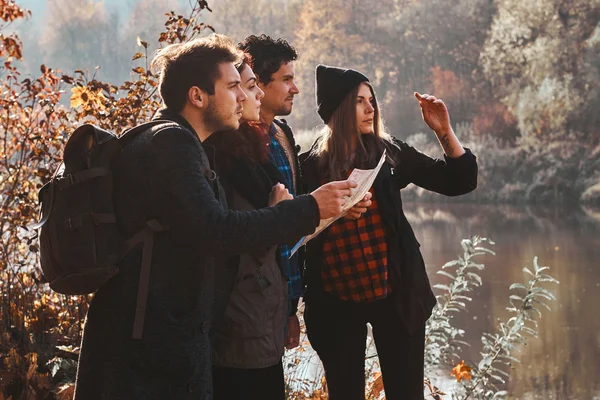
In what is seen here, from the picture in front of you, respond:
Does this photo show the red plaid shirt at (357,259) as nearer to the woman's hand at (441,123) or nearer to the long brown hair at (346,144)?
the long brown hair at (346,144)

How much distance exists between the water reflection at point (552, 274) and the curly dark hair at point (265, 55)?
4135mm

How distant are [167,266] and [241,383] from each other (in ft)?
1.60

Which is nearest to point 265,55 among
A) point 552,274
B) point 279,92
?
point 279,92

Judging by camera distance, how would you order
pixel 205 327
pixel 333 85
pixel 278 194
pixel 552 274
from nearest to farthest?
1. pixel 205 327
2. pixel 278 194
3. pixel 333 85
4. pixel 552 274

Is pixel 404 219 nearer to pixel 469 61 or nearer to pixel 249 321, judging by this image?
pixel 249 321

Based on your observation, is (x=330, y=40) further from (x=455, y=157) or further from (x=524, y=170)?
(x=455, y=157)

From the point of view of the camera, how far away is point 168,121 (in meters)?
1.90

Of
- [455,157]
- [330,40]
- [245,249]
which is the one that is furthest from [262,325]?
[330,40]

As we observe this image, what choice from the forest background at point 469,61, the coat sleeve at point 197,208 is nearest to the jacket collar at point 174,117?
the coat sleeve at point 197,208

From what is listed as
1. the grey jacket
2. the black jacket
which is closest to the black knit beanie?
the black jacket

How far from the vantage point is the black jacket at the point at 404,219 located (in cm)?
270

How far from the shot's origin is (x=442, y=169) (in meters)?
2.86

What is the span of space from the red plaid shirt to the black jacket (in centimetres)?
3

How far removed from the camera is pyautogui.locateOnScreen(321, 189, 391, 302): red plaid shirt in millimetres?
2703
